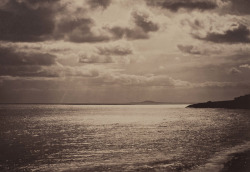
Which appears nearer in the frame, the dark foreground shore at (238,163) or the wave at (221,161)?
the dark foreground shore at (238,163)

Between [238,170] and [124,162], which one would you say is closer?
[238,170]

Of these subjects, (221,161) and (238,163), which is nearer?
(238,163)

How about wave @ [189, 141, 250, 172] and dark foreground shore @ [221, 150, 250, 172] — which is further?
wave @ [189, 141, 250, 172]

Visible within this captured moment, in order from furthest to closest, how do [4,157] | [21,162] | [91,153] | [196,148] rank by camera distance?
[196,148] → [91,153] → [4,157] → [21,162]

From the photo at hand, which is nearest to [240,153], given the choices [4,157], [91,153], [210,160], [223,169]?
[210,160]

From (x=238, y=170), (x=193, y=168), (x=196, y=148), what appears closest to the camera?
(x=238, y=170)

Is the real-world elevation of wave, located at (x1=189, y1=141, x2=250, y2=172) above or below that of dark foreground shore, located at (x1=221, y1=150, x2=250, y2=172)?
below

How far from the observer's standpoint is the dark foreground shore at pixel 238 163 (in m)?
37.8

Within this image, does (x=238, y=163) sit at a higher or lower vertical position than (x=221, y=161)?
higher

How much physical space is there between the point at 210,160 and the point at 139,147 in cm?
1654

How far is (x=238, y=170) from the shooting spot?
3731 centimetres

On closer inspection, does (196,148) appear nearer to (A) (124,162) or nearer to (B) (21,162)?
(A) (124,162)

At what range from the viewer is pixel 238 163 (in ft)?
137

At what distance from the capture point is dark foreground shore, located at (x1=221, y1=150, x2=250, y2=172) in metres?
37.8
